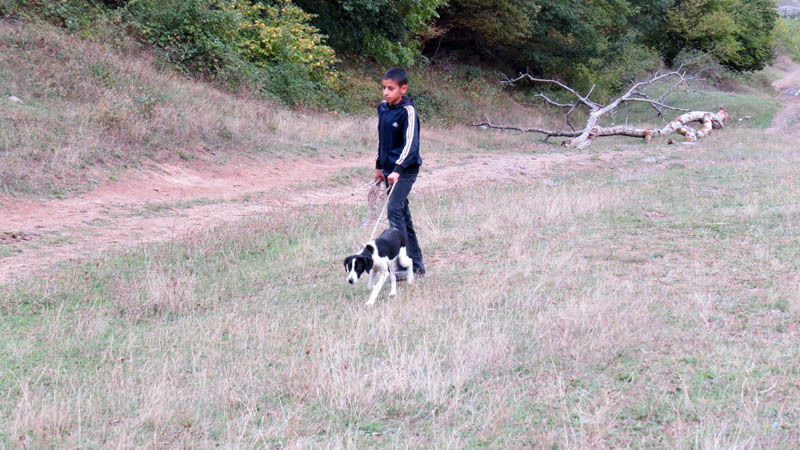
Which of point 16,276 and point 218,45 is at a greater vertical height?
point 218,45

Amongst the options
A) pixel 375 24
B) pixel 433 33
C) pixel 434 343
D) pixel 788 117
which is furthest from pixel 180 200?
pixel 788 117

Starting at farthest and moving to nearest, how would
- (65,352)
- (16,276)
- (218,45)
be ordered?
(218,45), (16,276), (65,352)

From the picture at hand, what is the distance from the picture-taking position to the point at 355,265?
243 inches

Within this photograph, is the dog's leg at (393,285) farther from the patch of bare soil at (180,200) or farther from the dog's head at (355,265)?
the patch of bare soil at (180,200)

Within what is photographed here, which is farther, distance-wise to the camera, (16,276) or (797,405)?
(16,276)

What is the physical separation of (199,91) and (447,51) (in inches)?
716

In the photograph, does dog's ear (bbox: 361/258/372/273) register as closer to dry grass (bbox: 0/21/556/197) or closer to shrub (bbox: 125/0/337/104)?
dry grass (bbox: 0/21/556/197)

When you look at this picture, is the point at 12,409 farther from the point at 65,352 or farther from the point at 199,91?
the point at 199,91

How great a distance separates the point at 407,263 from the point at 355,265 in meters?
0.95

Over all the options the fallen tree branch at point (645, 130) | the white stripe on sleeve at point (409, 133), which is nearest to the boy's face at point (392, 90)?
the white stripe on sleeve at point (409, 133)

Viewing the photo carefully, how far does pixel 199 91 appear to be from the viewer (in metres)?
17.1

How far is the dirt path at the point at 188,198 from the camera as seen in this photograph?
8.91 m

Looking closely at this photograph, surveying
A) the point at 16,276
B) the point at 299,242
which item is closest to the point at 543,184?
the point at 299,242

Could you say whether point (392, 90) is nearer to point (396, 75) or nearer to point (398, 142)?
point (396, 75)
